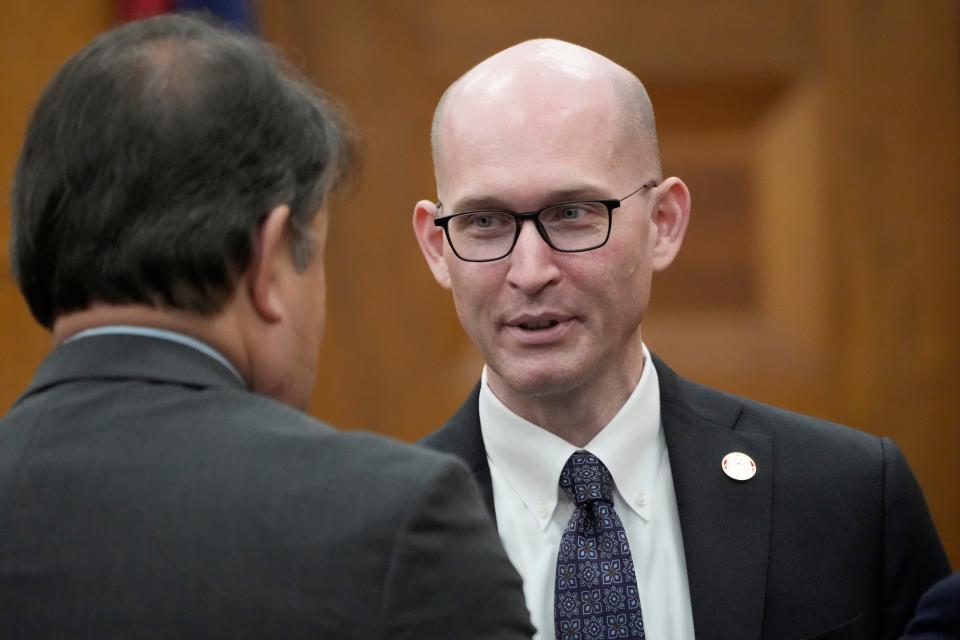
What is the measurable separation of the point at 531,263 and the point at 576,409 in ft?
0.86

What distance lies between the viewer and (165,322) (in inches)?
→ 58.1

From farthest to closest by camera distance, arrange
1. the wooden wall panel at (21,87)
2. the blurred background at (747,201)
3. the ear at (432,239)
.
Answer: the blurred background at (747,201), the wooden wall panel at (21,87), the ear at (432,239)

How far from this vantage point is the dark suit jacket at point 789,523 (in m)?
2.21

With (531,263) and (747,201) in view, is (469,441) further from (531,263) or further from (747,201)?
(747,201)

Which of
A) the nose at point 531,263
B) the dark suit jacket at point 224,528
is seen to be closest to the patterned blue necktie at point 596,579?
the nose at point 531,263

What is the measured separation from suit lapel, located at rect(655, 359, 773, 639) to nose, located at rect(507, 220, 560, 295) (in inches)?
13.1

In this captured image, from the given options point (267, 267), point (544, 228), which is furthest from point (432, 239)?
point (267, 267)

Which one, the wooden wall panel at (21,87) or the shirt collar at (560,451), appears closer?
the shirt collar at (560,451)

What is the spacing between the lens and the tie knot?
2252 mm

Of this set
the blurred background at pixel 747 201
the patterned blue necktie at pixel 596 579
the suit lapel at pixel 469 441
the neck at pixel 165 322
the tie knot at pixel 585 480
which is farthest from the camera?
the blurred background at pixel 747 201

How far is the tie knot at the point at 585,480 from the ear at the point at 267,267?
856 mm

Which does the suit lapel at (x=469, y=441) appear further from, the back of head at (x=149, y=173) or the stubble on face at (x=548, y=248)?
the back of head at (x=149, y=173)

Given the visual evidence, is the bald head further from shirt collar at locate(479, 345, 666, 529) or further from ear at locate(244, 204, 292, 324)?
ear at locate(244, 204, 292, 324)

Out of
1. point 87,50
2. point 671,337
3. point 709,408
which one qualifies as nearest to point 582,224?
point 709,408
